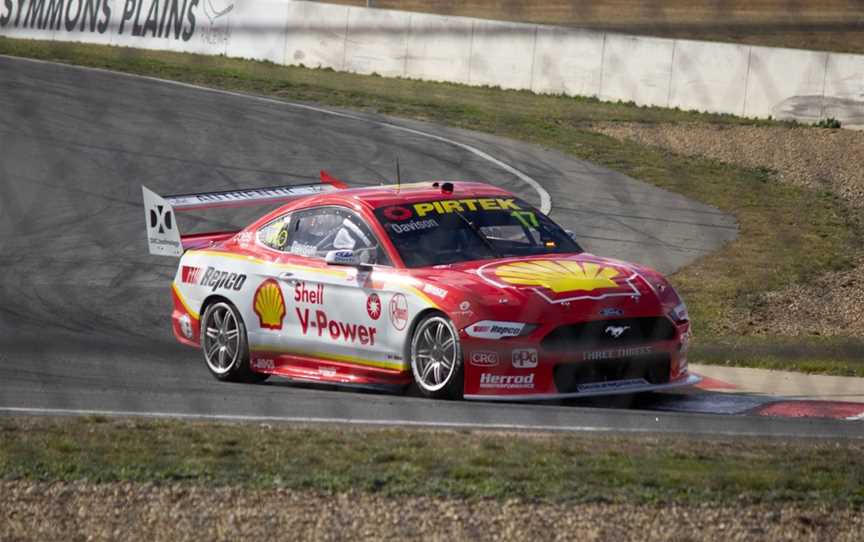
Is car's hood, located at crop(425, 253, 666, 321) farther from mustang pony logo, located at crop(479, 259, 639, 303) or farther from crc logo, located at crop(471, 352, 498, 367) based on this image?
crc logo, located at crop(471, 352, 498, 367)

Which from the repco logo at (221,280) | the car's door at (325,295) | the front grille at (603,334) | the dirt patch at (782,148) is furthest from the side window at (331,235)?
the dirt patch at (782,148)

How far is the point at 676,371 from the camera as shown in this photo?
341 inches

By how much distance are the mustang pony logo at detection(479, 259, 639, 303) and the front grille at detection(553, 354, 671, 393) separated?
354 mm

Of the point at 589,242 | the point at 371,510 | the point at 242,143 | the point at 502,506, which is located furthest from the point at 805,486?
the point at 242,143

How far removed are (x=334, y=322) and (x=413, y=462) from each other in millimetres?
2562

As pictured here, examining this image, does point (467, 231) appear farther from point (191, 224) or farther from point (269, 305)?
point (191, 224)

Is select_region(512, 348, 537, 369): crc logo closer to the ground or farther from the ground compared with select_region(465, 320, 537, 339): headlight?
closer to the ground

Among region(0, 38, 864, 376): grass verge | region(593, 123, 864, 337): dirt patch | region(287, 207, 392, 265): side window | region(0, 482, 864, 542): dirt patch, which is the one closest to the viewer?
region(0, 482, 864, 542): dirt patch

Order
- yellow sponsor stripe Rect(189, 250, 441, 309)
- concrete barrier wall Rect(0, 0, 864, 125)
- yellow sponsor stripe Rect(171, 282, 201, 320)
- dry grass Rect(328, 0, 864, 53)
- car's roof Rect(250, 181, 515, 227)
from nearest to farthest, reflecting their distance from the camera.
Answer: dry grass Rect(328, 0, 864, 53)
yellow sponsor stripe Rect(189, 250, 441, 309)
car's roof Rect(250, 181, 515, 227)
concrete barrier wall Rect(0, 0, 864, 125)
yellow sponsor stripe Rect(171, 282, 201, 320)

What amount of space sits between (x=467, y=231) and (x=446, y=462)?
107 inches

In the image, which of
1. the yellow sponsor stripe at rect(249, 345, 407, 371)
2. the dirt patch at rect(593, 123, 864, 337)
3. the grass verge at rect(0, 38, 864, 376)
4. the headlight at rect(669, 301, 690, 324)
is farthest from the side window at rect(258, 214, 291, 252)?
the dirt patch at rect(593, 123, 864, 337)

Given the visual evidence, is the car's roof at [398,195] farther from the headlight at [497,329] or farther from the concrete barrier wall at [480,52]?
the headlight at [497,329]

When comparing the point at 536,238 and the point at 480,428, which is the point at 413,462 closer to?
the point at 480,428

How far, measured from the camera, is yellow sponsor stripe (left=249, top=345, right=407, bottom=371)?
8724mm
